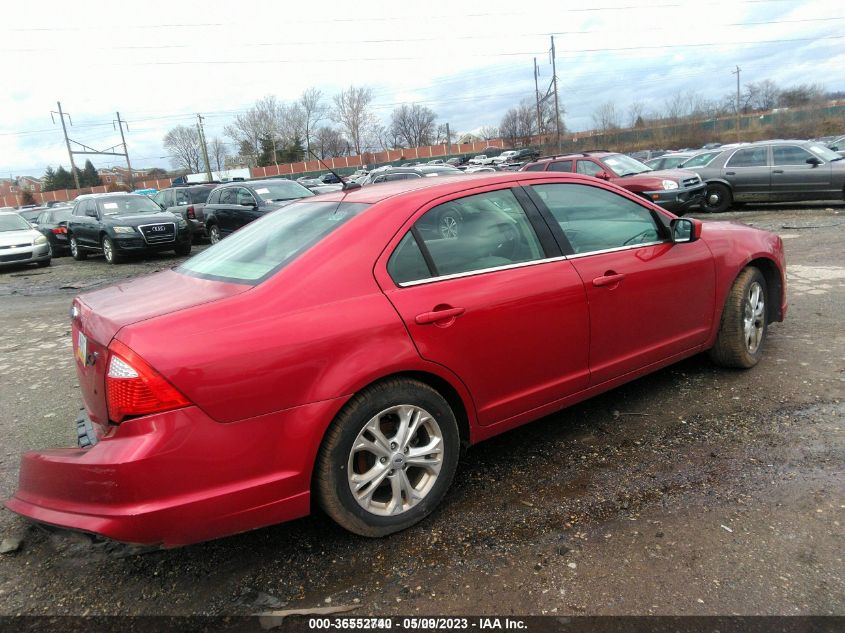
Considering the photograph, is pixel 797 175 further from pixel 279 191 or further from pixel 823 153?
pixel 279 191

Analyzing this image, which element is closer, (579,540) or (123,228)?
(579,540)

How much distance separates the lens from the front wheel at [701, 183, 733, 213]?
564 inches

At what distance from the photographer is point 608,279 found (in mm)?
3359

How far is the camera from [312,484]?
2545mm

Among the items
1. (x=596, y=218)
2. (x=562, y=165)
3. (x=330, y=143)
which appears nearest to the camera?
(x=596, y=218)

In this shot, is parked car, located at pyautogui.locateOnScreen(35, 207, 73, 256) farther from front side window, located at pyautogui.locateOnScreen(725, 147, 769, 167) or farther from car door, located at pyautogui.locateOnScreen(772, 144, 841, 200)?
car door, located at pyautogui.locateOnScreen(772, 144, 841, 200)

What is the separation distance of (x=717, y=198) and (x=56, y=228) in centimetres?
1748

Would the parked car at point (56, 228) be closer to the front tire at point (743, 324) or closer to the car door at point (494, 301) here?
the car door at point (494, 301)

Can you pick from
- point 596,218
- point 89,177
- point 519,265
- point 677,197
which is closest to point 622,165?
point 677,197

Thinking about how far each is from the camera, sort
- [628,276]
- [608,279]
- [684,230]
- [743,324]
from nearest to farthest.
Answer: [608,279]
[628,276]
[684,230]
[743,324]

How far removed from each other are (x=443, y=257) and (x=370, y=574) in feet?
4.90

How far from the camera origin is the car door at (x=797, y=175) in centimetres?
1279

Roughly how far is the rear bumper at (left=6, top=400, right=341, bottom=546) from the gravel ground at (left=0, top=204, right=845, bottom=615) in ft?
0.64

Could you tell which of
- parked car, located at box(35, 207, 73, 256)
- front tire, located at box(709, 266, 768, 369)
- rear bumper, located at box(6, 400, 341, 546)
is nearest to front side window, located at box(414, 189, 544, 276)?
rear bumper, located at box(6, 400, 341, 546)
